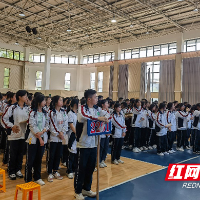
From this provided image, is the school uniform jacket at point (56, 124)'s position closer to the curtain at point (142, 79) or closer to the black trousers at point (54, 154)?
the black trousers at point (54, 154)

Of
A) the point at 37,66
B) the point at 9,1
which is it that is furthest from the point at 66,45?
the point at 9,1

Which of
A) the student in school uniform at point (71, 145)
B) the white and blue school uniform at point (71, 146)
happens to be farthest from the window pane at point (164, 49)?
the white and blue school uniform at point (71, 146)

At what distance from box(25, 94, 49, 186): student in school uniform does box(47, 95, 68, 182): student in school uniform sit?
24 cm

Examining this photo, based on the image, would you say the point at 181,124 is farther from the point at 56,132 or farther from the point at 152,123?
the point at 56,132

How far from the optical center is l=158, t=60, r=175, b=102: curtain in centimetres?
1516

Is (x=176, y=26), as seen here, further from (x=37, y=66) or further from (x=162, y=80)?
(x=37, y=66)

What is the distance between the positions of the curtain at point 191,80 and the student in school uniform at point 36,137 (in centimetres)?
1227

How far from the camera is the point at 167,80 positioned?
15422mm

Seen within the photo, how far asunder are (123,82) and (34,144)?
14.9 meters

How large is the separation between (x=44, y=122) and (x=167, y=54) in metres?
13.6

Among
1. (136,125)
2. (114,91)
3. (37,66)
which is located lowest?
(136,125)

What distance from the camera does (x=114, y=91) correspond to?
61.2ft

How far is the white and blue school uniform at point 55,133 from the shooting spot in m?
3.99

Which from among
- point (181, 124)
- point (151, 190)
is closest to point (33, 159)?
point (151, 190)
